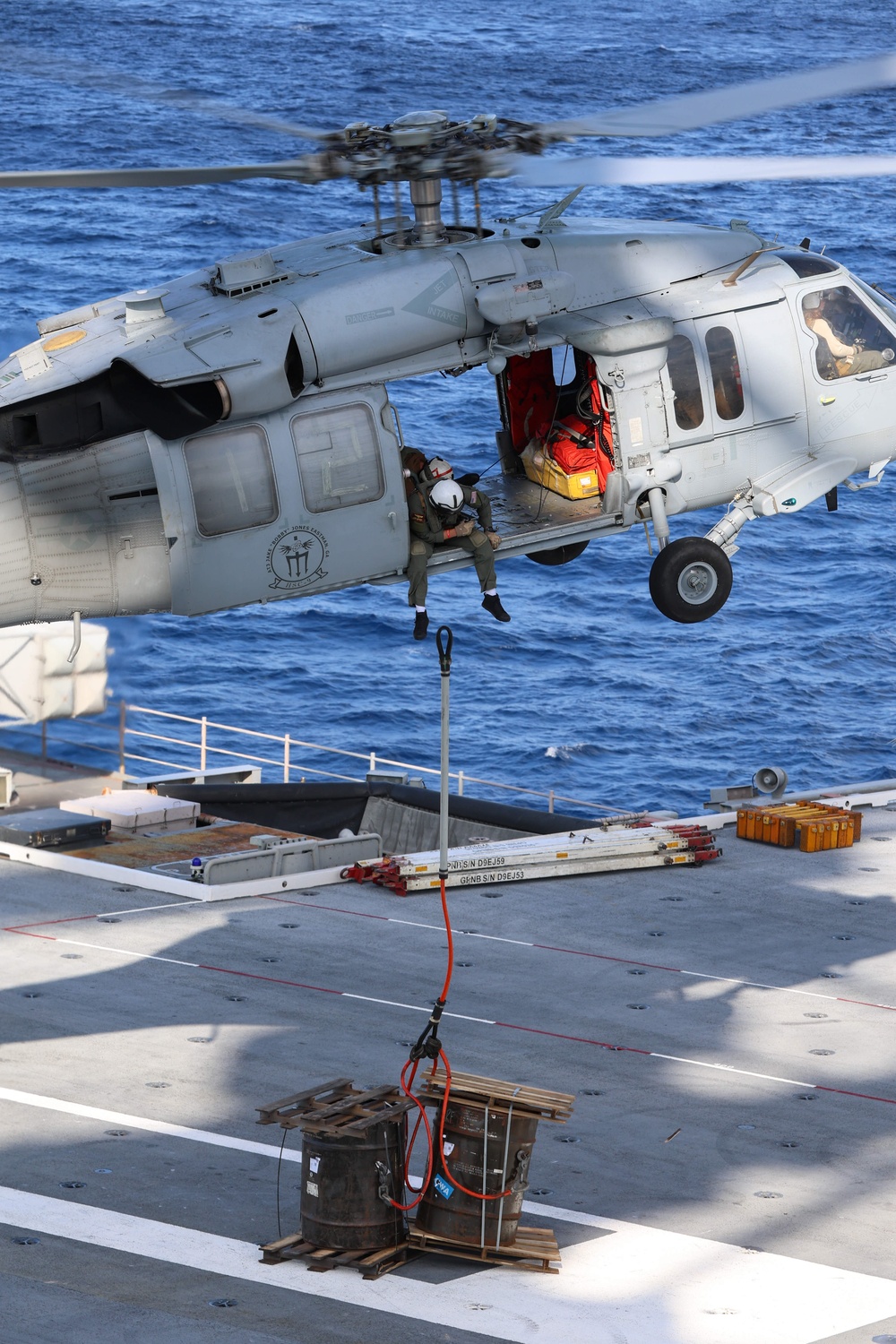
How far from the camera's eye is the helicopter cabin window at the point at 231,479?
18016mm

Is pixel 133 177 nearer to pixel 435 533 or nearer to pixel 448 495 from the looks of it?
pixel 448 495

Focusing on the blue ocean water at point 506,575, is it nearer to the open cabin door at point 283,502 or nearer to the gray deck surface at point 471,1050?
the open cabin door at point 283,502

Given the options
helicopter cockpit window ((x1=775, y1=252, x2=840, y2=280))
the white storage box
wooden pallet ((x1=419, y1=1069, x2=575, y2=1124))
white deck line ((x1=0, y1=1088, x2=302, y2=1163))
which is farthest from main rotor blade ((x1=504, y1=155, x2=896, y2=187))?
the white storage box

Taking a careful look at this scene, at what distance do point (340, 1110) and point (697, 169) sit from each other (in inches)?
324

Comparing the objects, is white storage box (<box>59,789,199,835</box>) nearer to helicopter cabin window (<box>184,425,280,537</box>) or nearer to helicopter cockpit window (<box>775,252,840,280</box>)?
helicopter cabin window (<box>184,425,280,537</box>)

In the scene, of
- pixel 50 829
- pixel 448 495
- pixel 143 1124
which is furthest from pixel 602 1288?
pixel 50 829

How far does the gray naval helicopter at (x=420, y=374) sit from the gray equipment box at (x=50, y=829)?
10578mm

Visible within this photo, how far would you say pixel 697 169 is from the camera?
53.9 feet

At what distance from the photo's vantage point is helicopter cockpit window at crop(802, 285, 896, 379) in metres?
20.7

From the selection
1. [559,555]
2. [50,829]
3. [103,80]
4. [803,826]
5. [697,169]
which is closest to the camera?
[103,80]

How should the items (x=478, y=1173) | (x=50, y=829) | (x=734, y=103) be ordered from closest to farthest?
(x=734, y=103)
(x=478, y=1173)
(x=50, y=829)

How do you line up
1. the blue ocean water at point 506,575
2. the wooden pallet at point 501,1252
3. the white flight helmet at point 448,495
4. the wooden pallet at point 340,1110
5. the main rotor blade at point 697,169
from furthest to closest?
the blue ocean water at point 506,575 → the white flight helmet at point 448,495 → the main rotor blade at point 697,169 → the wooden pallet at point 501,1252 → the wooden pallet at point 340,1110

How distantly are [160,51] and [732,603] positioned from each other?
65710mm

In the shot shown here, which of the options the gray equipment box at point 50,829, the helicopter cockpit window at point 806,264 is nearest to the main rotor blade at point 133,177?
the helicopter cockpit window at point 806,264
